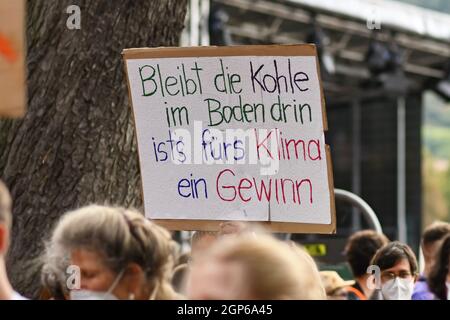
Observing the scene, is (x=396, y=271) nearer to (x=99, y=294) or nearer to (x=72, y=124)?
(x=72, y=124)

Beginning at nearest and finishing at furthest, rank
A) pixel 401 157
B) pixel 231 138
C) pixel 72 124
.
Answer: pixel 231 138 < pixel 72 124 < pixel 401 157

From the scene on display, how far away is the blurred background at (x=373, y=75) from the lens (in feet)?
47.0

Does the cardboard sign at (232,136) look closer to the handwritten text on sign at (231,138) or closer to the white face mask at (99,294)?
the handwritten text on sign at (231,138)

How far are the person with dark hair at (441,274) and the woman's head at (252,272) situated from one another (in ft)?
9.11

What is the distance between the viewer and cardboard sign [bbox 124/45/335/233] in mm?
4613

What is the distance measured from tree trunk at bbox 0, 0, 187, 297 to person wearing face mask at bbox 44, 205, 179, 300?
68.8 inches

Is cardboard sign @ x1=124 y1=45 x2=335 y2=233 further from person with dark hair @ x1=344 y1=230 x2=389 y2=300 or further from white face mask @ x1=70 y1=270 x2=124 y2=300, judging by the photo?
person with dark hair @ x1=344 y1=230 x2=389 y2=300

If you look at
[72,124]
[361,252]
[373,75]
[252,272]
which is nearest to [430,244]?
[361,252]

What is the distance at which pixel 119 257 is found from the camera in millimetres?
3385

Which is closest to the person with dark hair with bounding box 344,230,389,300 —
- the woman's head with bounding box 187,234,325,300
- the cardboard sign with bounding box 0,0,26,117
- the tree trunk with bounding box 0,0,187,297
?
the tree trunk with bounding box 0,0,187,297

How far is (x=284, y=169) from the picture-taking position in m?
4.66

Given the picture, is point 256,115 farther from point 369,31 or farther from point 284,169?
point 369,31

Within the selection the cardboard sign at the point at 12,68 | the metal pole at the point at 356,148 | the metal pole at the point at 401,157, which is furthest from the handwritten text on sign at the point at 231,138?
the metal pole at the point at 356,148

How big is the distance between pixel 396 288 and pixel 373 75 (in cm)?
1018
